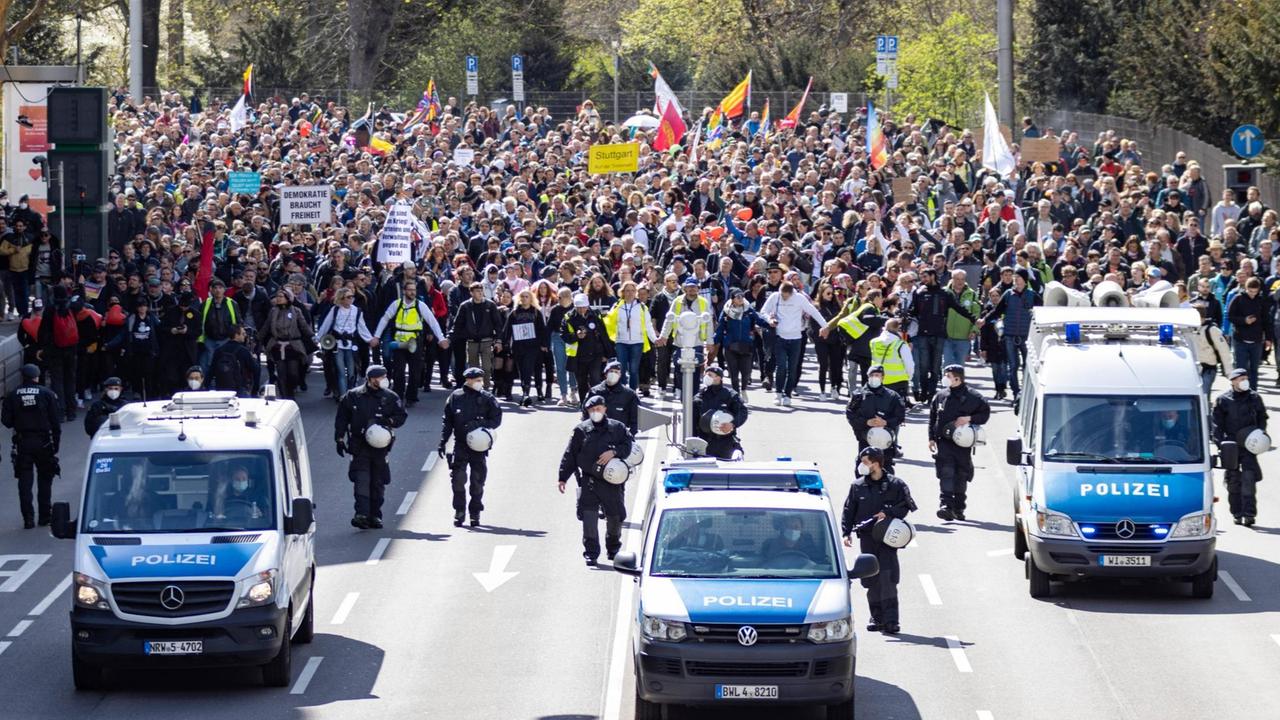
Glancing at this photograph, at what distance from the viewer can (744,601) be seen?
50.0 ft

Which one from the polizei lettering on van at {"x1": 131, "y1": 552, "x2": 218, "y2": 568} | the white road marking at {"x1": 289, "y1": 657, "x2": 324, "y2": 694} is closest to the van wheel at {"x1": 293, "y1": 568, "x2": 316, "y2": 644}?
the white road marking at {"x1": 289, "y1": 657, "x2": 324, "y2": 694}

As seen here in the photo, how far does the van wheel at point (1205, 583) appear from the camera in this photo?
19.8m

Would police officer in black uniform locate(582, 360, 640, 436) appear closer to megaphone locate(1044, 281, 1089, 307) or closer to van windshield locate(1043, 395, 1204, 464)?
van windshield locate(1043, 395, 1204, 464)

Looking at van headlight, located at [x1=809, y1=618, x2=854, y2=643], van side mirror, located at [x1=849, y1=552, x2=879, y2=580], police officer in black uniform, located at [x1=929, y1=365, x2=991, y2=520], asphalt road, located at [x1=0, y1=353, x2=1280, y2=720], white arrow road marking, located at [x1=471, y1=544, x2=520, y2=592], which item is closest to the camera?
van headlight, located at [x1=809, y1=618, x2=854, y2=643]

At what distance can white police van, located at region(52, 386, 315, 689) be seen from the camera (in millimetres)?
16297

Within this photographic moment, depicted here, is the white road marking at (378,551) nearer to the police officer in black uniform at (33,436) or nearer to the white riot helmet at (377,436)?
the white riot helmet at (377,436)

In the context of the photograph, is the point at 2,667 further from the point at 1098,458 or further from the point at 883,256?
the point at 883,256

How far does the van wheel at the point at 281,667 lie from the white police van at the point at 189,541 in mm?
15

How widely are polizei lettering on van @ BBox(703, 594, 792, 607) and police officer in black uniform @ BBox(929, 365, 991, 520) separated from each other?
8171mm

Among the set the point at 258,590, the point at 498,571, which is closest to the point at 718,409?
the point at 498,571

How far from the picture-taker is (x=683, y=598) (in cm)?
1530

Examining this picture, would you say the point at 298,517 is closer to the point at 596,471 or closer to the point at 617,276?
the point at 596,471

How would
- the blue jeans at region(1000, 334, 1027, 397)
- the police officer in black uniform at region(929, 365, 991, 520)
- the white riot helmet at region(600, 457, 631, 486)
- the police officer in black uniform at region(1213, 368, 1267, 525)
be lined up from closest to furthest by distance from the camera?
the white riot helmet at region(600, 457, 631, 486) → the police officer in black uniform at region(1213, 368, 1267, 525) → the police officer in black uniform at region(929, 365, 991, 520) → the blue jeans at region(1000, 334, 1027, 397)

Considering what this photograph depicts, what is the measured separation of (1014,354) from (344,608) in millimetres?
12843
